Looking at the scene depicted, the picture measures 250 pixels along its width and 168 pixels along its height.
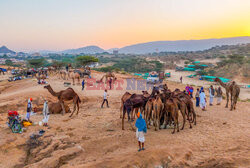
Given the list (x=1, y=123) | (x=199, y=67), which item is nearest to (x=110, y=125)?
(x=1, y=123)

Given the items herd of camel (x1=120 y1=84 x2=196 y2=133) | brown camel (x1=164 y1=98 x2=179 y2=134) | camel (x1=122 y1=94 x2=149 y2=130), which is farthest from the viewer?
camel (x1=122 y1=94 x2=149 y2=130)

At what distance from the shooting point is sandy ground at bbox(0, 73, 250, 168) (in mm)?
5531

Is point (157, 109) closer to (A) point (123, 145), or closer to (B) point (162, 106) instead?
(B) point (162, 106)

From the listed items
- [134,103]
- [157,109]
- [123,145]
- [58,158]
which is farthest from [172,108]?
[58,158]

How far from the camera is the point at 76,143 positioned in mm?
7496

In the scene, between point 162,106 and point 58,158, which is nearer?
point 58,158

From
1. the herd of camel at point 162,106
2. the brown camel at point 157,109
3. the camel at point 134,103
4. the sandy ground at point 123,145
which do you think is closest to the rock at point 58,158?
the sandy ground at point 123,145

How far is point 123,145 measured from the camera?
721 cm

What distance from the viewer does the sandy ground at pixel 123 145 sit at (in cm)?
553

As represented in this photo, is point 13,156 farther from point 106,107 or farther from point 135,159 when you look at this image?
point 106,107

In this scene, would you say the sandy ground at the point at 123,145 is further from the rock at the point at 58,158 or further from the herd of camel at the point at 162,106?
the herd of camel at the point at 162,106

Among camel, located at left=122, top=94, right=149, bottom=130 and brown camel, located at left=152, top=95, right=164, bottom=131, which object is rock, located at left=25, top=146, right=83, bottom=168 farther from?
brown camel, located at left=152, top=95, right=164, bottom=131

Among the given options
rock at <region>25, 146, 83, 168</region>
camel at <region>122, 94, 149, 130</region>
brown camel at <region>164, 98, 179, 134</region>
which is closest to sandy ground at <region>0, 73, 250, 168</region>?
rock at <region>25, 146, 83, 168</region>

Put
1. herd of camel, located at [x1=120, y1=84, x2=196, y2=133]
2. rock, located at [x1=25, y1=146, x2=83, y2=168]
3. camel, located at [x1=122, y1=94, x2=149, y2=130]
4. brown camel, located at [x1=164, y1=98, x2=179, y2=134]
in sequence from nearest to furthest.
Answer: rock, located at [x1=25, y1=146, x2=83, y2=168], brown camel, located at [x1=164, y1=98, x2=179, y2=134], herd of camel, located at [x1=120, y1=84, x2=196, y2=133], camel, located at [x1=122, y1=94, x2=149, y2=130]
